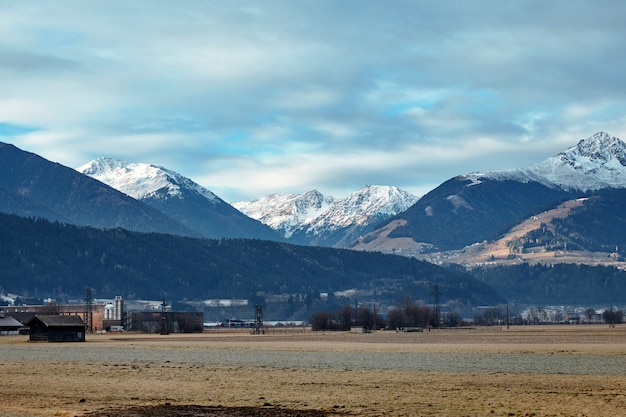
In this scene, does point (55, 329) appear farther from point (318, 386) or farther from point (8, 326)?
point (318, 386)

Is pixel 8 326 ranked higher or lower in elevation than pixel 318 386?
higher

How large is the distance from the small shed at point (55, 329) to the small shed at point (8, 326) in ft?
175

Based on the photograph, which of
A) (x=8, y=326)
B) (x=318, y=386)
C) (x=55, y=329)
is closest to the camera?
(x=318, y=386)

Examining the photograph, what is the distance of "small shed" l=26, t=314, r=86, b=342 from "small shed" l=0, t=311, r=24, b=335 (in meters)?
53.5

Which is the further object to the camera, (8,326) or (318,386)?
(8,326)

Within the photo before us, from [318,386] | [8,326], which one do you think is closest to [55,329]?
[8,326]

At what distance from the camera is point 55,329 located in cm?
13688

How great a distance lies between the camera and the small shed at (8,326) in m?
189

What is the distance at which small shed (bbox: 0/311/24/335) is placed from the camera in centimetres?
18938

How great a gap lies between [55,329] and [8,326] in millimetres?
58124

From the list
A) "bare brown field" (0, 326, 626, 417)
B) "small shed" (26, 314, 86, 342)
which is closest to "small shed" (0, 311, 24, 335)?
"small shed" (26, 314, 86, 342)

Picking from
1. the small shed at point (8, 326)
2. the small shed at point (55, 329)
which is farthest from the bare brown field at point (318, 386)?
the small shed at point (8, 326)

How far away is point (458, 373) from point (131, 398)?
21718mm

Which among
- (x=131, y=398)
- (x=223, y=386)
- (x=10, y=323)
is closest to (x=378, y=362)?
(x=223, y=386)
